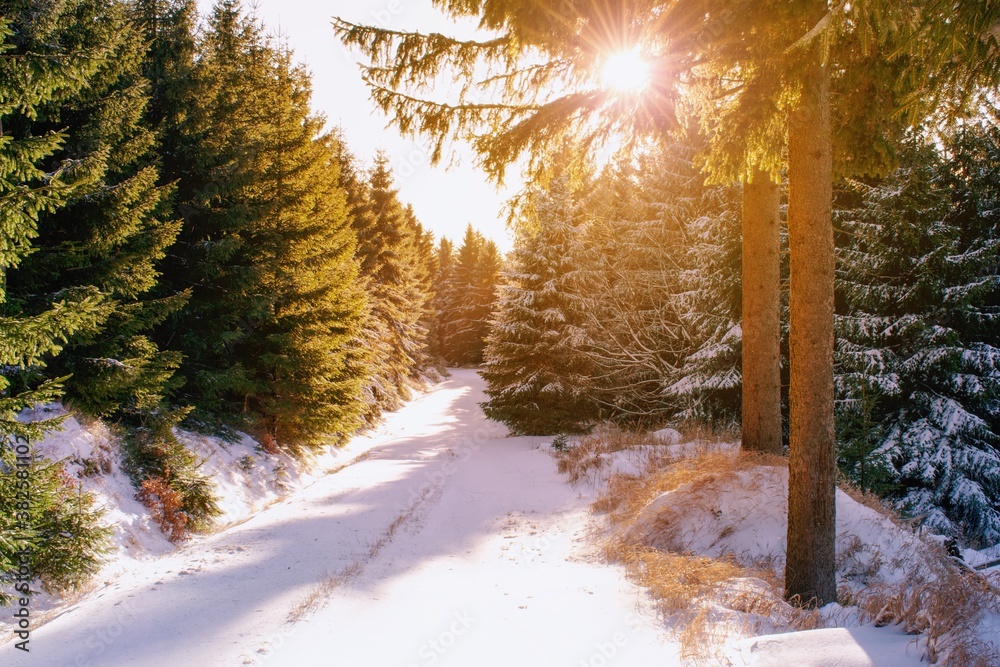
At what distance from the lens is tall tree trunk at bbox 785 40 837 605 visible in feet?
16.5

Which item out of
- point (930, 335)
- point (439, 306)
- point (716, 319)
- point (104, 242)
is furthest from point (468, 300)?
point (104, 242)

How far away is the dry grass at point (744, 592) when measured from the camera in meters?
3.71

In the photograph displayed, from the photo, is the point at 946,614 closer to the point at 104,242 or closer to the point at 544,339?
the point at 104,242

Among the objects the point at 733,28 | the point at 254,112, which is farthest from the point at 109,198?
the point at 733,28

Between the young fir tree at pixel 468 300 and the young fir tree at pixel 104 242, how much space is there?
139 ft

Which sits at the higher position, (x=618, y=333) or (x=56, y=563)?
(x=618, y=333)

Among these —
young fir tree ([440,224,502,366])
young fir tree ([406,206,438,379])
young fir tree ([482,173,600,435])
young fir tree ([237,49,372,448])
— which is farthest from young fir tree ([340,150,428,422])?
young fir tree ([440,224,502,366])

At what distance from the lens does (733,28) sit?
534 cm

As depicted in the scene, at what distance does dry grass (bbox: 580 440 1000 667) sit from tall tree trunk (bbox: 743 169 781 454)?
23.0 inches

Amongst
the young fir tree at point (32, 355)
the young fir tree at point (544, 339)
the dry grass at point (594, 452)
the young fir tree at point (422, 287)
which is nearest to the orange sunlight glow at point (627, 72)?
the young fir tree at point (32, 355)

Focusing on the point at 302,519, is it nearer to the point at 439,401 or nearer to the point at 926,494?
the point at 926,494

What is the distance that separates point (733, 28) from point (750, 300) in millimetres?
4168

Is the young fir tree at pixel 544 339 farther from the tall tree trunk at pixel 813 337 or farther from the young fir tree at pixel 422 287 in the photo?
the young fir tree at pixel 422 287

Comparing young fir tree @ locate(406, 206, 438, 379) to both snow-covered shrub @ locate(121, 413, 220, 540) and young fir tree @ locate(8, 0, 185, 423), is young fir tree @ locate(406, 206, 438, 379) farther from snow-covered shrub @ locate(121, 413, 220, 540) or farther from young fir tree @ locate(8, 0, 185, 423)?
snow-covered shrub @ locate(121, 413, 220, 540)
